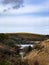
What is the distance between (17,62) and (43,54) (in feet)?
10.9

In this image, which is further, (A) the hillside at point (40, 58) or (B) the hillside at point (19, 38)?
(B) the hillside at point (19, 38)

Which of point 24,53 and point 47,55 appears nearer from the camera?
point 47,55

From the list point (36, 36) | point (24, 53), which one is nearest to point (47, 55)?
point (24, 53)

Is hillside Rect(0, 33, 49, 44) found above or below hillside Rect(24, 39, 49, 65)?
above

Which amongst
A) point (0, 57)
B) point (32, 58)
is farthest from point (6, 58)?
point (32, 58)

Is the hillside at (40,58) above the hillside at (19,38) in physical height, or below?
below

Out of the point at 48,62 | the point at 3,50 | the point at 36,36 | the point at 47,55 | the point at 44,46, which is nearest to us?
the point at 48,62

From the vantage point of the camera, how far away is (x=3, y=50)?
2805cm

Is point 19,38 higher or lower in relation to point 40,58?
higher

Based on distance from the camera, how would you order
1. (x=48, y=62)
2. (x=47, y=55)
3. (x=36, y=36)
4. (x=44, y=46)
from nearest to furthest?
1. (x=48, y=62)
2. (x=47, y=55)
3. (x=44, y=46)
4. (x=36, y=36)

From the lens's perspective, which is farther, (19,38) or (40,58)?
(19,38)

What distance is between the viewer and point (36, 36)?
5122 centimetres

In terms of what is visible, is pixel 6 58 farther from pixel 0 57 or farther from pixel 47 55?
pixel 47 55

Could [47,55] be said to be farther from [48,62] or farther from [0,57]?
[0,57]
